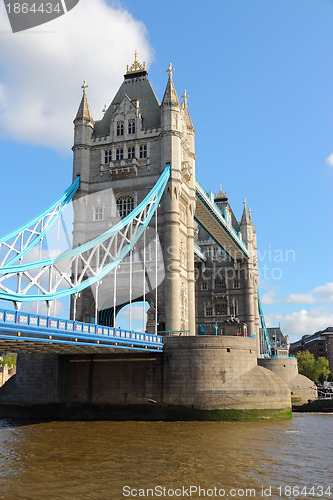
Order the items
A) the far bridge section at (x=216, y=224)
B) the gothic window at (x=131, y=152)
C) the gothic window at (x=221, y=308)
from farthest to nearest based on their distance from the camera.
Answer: the gothic window at (x=221, y=308)
the far bridge section at (x=216, y=224)
the gothic window at (x=131, y=152)

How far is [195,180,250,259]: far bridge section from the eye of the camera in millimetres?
49500

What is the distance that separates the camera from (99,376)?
1268 inches

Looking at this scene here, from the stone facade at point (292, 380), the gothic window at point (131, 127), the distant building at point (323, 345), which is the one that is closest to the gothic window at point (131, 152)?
the gothic window at point (131, 127)

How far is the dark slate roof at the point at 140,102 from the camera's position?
4206cm

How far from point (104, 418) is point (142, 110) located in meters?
26.7

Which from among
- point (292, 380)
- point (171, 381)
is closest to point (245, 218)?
point (292, 380)

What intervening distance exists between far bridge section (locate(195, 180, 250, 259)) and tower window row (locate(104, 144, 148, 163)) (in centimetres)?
703

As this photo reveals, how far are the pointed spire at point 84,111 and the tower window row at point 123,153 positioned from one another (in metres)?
3.78

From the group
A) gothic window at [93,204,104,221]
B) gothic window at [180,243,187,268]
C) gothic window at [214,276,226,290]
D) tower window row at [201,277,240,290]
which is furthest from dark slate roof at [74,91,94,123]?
gothic window at [214,276,226,290]

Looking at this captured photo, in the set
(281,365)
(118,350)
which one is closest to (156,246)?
(118,350)

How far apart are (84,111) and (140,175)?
8553 mm

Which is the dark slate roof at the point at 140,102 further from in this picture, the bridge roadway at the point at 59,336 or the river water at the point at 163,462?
the river water at the point at 163,462

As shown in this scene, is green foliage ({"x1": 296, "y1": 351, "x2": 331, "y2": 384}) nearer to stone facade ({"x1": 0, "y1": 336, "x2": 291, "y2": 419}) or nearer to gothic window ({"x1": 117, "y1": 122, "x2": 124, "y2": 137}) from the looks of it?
stone facade ({"x1": 0, "y1": 336, "x2": 291, "y2": 419})

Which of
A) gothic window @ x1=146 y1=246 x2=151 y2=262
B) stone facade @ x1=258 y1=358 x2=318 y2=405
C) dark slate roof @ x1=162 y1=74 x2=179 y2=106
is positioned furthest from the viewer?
stone facade @ x1=258 y1=358 x2=318 y2=405
